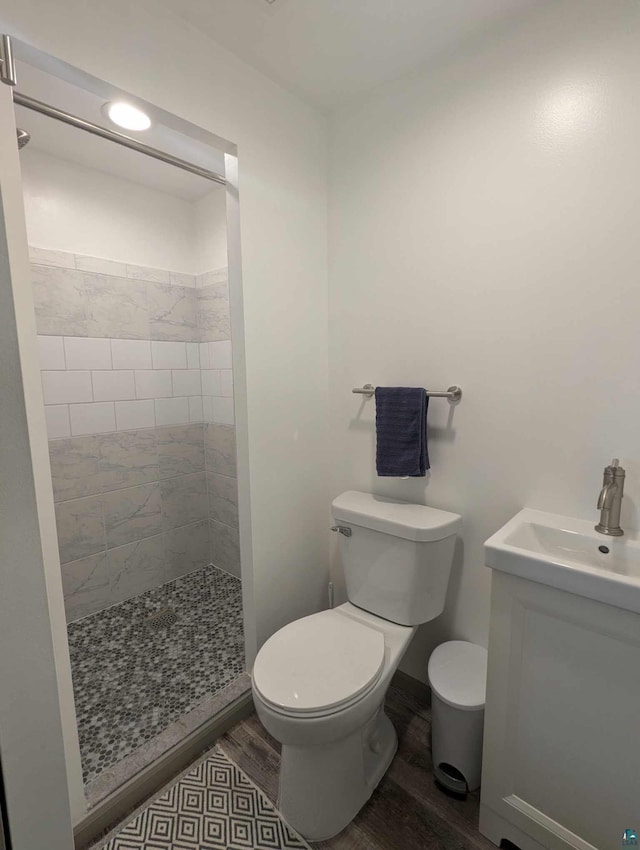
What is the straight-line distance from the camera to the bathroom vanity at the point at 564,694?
92cm

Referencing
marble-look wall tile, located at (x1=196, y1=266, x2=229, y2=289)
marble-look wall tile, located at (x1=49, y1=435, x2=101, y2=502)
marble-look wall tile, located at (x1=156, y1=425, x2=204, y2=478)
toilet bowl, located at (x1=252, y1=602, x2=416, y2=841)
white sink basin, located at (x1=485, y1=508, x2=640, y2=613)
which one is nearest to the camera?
white sink basin, located at (x1=485, y1=508, x2=640, y2=613)

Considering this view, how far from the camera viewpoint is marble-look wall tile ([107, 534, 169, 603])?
7.48 ft

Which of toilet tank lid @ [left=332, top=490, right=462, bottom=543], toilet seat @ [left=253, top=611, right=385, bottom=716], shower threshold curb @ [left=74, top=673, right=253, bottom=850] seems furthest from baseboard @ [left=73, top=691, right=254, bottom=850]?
toilet tank lid @ [left=332, top=490, right=462, bottom=543]

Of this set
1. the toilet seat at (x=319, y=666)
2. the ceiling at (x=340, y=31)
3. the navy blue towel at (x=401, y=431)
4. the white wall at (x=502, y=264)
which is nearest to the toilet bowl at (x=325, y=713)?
the toilet seat at (x=319, y=666)

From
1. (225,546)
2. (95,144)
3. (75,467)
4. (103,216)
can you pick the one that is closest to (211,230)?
(103,216)

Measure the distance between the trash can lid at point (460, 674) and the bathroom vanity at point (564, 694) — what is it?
0.12 metres

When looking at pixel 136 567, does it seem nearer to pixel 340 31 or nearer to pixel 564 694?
pixel 564 694

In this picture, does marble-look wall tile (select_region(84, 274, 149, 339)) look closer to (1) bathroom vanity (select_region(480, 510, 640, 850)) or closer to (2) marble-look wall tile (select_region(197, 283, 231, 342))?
(2) marble-look wall tile (select_region(197, 283, 231, 342))

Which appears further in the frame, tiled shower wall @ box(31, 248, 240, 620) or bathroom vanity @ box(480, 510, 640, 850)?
tiled shower wall @ box(31, 248, 240, 620)

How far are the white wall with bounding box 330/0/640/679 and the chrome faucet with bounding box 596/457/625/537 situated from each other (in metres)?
0.08

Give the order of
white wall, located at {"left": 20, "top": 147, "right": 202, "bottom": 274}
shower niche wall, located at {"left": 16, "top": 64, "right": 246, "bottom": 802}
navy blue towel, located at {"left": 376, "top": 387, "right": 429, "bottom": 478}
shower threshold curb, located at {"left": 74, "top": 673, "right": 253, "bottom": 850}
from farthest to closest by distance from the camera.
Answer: white wall, located at {"left": 20, "top": 147, "right": 202, "bottom": 274} < shower niche wall, located at {"left": 16, "top": 64, "right": 246, "bottom": 802} < navy blue towel, located at {"left": 376, "top": 387, "right": 429, "bottom": 478} < shower threshold curb, located at {"left": 74, "top": 673, "right": 253, "bottom": 850}

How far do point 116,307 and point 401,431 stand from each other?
1.72 metres

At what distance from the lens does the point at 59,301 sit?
6.53ft

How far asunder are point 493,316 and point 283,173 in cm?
99
